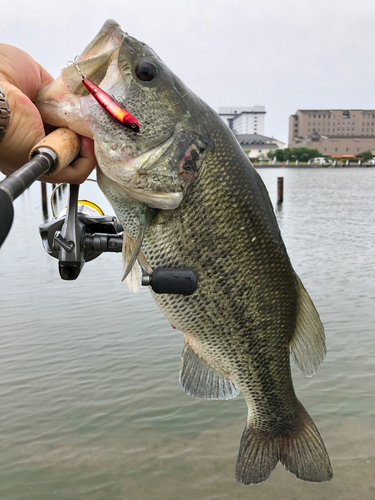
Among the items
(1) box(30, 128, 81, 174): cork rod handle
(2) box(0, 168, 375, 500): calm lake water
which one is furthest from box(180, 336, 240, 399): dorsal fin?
(2) box(0, 168, 375, 500): calm lake water

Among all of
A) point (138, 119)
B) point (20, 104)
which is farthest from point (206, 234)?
point (20, 104)

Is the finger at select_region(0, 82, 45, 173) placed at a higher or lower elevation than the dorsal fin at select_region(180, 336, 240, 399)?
higher

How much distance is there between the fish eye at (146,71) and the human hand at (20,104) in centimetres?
44

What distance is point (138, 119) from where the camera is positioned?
7.06ft

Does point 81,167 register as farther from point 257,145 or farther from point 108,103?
point 257,145

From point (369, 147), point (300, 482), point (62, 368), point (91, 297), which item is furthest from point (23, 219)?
point (369, 147)

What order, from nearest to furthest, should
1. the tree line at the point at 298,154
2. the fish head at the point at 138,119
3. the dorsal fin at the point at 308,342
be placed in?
1. the fish head at the point at 138,119
2. the dorsal fin at the point at 308,342
3. the tree line at the point at 298,154

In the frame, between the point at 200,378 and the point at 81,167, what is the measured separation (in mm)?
1447

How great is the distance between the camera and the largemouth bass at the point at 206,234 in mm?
2135

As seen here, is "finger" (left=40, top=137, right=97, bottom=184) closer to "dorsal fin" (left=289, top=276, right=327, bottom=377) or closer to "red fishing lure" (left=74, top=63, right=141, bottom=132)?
"red fishing lure" (left=74, top=63, right=141, bottom=132)

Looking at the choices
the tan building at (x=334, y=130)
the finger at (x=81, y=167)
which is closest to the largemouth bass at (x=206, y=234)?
the finger at (x=81, y=167)

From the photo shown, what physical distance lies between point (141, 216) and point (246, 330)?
89 cm

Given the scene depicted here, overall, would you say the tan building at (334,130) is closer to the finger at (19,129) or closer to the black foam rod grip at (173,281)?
the black foam rod grip at (173,281)

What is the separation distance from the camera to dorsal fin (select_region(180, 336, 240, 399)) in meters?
2.78
